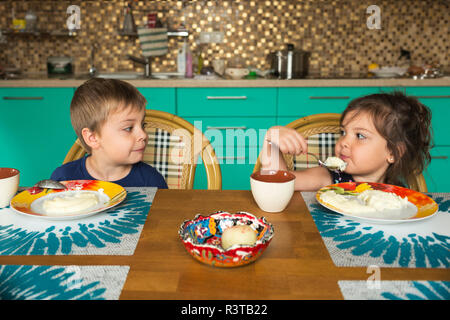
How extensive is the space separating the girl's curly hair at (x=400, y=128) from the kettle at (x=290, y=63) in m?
1.32

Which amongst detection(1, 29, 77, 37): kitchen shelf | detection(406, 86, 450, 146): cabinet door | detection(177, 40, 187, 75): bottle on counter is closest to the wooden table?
detection(406, 86, 450, 146): cabinet door

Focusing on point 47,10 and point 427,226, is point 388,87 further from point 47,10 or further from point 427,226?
point 47,10

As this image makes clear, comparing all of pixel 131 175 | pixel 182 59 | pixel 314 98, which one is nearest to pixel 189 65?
pixel 182 59

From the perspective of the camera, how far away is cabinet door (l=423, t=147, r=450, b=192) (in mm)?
2535

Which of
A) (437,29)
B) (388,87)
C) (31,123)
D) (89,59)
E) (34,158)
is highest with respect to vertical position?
(437,29)

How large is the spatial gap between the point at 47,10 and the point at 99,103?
6.79 ft

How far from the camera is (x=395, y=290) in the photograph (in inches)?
21.3

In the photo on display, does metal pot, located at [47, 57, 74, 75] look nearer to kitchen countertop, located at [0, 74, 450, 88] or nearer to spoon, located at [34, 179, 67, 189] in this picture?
kitchen countertop, located at [0, 74, 450, 88]

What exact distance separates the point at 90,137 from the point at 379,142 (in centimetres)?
92

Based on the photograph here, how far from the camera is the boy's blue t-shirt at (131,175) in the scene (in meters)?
1.25

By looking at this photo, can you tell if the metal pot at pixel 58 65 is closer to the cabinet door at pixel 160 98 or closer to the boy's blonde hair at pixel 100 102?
the cabinet door at pixel 160 98

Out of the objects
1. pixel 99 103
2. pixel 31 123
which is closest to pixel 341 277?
pixel 99 103

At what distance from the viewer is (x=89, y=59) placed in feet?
9.61

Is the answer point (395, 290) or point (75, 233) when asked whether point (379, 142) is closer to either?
point (395, 290)
